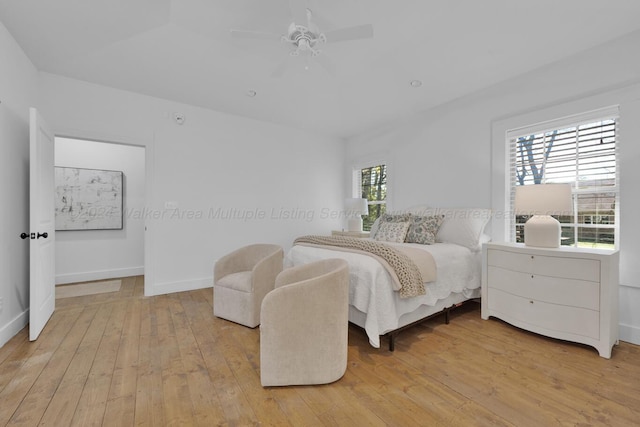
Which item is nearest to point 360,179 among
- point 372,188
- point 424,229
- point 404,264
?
point 372,188

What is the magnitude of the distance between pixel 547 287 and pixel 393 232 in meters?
1.47

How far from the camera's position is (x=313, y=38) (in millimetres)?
2154

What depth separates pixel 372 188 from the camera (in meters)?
5.11

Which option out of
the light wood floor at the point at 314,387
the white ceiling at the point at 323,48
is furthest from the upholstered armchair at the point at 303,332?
the white ceiling at the point at 323,48

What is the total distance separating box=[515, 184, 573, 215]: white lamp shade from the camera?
7.72 feet

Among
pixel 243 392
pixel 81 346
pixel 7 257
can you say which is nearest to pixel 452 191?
Result: pixel 243 392

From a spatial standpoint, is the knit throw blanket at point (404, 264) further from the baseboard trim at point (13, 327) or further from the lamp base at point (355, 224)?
the baseboard trim at point (13, 327)

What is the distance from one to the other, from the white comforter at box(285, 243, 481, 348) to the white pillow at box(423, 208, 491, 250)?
183 mm

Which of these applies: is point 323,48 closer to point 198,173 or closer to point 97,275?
point 198,173

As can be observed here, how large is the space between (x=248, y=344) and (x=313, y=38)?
2.42 meters

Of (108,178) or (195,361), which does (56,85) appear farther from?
(195,361)

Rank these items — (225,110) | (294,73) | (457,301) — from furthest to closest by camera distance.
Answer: (225,110) < (294,73) < (457,301)

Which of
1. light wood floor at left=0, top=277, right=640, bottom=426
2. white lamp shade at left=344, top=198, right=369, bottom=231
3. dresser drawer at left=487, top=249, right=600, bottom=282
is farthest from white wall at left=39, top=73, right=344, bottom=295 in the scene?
dresser drawer at left=487, top=249, right=600, bottom=282

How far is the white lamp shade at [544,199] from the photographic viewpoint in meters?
2.35
